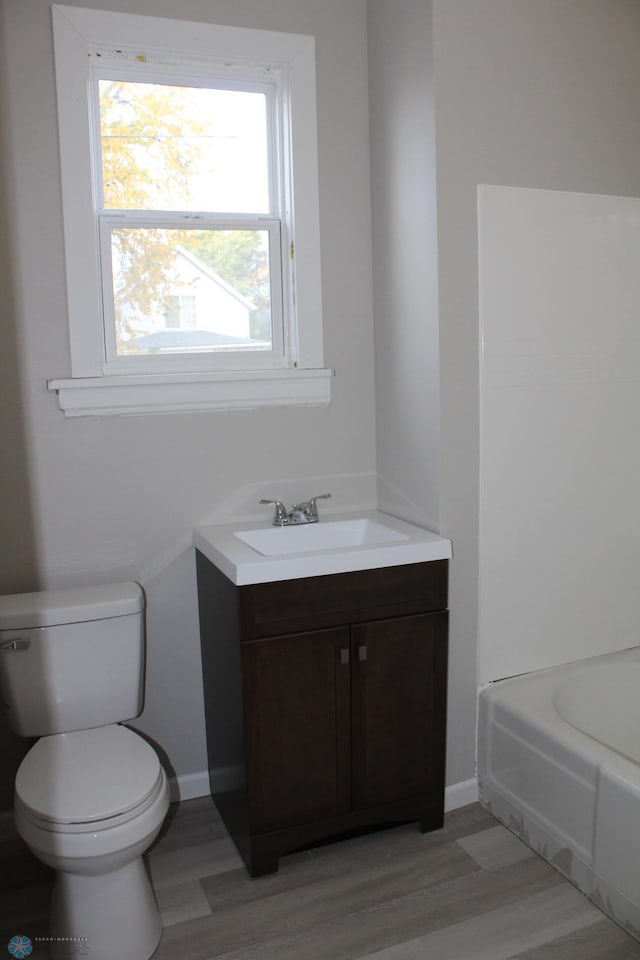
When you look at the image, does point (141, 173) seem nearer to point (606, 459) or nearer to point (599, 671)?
point (606, 459)

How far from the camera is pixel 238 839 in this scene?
227 cm

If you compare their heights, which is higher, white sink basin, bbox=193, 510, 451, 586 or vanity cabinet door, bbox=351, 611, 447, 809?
white sink basin, bbox=193, 510, 451, 586

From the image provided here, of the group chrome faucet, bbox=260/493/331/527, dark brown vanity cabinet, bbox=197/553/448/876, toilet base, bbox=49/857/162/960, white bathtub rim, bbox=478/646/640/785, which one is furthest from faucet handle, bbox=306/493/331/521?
toilet base, bbox=49/857/162/960

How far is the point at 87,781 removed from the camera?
188 cm

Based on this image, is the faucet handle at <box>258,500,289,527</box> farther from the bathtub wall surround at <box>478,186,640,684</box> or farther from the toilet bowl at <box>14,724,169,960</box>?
the toilet bowl at <box>14,724,169,960</box>

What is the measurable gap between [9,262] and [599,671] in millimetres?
2209

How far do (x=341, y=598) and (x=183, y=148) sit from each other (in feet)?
4.85

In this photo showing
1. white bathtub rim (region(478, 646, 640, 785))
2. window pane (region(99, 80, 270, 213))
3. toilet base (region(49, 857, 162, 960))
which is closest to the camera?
toilet base (region(49, 857, 162, 960))

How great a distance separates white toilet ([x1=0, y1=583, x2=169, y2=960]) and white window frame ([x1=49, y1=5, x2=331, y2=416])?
0.62 metres

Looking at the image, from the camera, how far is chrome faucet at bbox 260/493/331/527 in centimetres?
253

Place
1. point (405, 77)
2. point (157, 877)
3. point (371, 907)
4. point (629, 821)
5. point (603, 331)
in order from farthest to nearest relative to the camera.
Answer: point (603, 331) → point (405, 77) → point (157, 877) → point (371, 907) → point (629, 821)

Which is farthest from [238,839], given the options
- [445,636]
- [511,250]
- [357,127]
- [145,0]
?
[145,0]

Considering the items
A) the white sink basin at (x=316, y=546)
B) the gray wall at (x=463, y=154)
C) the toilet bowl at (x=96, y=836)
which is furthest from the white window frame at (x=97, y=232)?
the toilet bowl at (x=96, y=836)

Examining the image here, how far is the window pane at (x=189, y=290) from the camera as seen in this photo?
243cm
